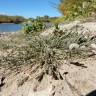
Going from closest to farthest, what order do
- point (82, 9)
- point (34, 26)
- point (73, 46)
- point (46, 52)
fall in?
point (46, 52) → point (73, 46) → point (34, 26) → point (82, 9)

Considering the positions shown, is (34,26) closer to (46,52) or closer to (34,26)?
(34,26)

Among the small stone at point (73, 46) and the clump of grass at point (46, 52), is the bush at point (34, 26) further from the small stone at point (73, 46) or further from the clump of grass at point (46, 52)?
the small stone at point (73, 46)

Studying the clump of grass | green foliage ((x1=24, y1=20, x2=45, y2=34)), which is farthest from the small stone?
green foliage ((x1=24, y1=20, x2=45, y2=34))

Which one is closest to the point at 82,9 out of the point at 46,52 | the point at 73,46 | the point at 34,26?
the point at 34,26

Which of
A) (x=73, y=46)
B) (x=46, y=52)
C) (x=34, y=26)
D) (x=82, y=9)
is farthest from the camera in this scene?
(x=82, y=9)

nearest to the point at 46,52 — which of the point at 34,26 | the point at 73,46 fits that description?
the point at 73,46

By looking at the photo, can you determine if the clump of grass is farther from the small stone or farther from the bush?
the bush

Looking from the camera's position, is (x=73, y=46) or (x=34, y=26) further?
(x=34, y=26)

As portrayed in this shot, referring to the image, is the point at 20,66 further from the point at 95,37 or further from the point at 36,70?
the point at 95,37

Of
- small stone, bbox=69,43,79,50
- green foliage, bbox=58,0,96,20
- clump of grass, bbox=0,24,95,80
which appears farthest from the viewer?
green foliage, bbox=58,0,96,20

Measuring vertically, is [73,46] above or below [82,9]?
below

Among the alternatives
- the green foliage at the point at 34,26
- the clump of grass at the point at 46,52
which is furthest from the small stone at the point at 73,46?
the green foliage at the point at 34,26

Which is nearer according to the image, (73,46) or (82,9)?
(73,46)

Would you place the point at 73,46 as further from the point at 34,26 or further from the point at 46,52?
the point at 34,26
